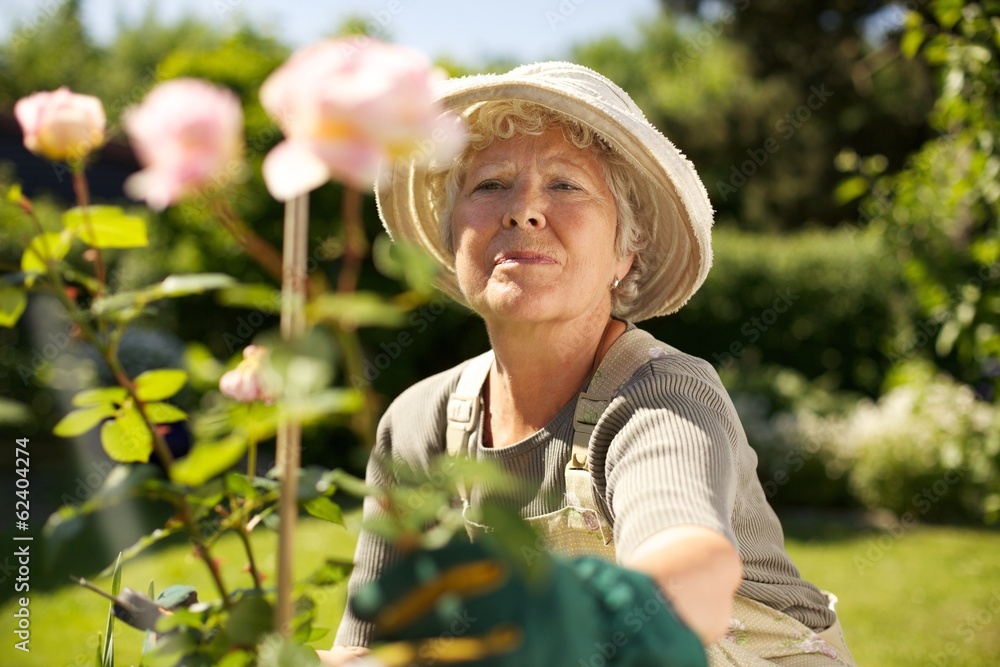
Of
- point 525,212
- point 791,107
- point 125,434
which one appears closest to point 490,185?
point 525,212

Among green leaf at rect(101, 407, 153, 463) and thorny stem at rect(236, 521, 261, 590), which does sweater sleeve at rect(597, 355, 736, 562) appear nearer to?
thorny stem at rect(236, 521, 261, 590)

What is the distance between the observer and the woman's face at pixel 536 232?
1.82 meters

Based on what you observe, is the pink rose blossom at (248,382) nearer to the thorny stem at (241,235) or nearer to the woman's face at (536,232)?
the thorny stem at (241,235)

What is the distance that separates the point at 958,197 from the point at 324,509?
3485 millimetres

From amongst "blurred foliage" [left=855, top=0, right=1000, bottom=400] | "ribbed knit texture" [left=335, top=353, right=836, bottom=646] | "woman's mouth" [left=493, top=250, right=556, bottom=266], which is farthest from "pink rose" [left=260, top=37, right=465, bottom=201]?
"blurred foliage" [left=855, top=0, right=1000, bottom=400]

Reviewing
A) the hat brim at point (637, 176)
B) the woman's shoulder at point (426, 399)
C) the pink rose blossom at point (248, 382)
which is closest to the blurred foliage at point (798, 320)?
the hat brim at point (637, 176)

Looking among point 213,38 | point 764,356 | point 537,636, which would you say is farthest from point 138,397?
point 213,38

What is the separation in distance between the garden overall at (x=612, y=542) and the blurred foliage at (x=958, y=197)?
2295 millimetres

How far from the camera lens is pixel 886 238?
452 cm

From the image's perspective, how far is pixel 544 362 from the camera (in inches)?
77.9

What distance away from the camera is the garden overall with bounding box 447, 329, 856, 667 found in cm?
170

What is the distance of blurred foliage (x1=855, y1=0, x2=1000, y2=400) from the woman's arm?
2.87 metres

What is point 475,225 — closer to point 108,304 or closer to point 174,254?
point 108,304

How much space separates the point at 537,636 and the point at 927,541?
616cm
